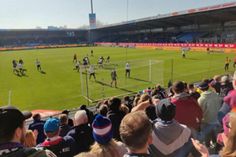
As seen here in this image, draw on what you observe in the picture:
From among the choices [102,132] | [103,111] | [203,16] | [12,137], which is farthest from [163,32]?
[12,137]

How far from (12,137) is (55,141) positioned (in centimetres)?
209

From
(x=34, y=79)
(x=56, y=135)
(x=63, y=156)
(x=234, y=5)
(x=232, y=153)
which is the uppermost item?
(x=234, y=5)

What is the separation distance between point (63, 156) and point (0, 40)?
120 m

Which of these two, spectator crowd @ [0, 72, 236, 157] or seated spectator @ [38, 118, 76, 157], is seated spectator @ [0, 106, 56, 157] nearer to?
spectator crowd @ [0, 72, 236, 157]

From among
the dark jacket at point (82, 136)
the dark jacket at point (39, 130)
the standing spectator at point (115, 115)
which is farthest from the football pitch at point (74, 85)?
the dark jacket at point (82, 136)

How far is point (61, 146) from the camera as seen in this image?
475 cm

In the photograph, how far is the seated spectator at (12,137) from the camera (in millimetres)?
2547

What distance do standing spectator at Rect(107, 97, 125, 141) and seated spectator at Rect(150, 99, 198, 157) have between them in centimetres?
216

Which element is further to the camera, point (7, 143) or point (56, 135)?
point (56, 135)

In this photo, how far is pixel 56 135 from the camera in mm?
4715

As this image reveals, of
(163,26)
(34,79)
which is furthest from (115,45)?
(34,79)

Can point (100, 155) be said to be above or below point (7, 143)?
below

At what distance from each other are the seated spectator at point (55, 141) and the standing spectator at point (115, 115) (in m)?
1.43

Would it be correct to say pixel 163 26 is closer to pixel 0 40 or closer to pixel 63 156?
pixel 0 40
